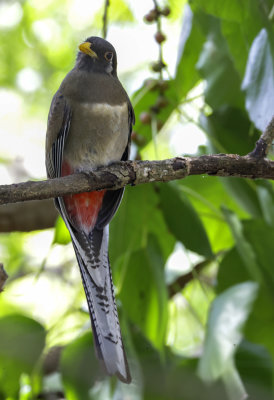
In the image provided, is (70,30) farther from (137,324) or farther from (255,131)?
(137,324)

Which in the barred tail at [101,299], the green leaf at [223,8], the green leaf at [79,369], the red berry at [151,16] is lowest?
the green leaf at [79,369]

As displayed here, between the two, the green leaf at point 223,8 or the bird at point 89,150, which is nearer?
the green leaf at point 223,8

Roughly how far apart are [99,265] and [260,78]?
46.9 inches

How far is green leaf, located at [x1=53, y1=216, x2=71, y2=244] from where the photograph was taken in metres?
2.88

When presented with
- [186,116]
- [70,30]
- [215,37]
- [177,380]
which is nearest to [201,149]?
[186,116]

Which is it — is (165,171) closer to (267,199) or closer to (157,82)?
(267,199)

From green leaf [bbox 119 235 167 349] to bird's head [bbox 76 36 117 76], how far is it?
44.7 inches

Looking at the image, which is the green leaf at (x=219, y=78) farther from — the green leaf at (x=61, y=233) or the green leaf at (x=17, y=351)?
the green leaf at (x=17, y=351)

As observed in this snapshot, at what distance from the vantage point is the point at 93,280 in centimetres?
293

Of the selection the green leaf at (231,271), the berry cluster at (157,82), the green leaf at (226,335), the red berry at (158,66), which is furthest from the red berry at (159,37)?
the green leaf at (226,335)

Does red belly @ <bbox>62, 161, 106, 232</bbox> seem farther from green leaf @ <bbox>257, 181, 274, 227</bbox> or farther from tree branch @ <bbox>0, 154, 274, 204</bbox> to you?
green leaf @ <bbox>257, 181, 274, 227</bbox>

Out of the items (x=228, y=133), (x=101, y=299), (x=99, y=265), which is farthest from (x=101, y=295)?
(x=228, y=133)

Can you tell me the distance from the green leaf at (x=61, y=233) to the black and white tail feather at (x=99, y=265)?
3cm

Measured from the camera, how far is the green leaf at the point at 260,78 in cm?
255
